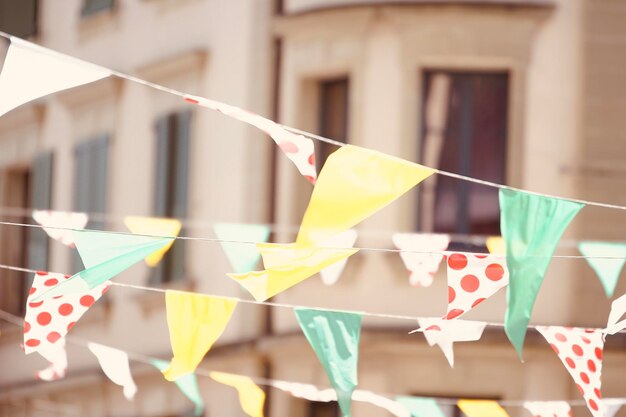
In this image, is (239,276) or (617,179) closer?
(239,276)

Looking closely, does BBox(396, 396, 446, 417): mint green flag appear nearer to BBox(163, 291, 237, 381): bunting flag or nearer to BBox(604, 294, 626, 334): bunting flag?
BBox(163, 291, 237, 381): bunting flag

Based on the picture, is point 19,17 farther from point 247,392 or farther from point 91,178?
point 247,392

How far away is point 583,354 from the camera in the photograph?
1012 cm

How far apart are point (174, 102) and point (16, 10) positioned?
3693 mm

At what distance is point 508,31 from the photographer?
16750 mm

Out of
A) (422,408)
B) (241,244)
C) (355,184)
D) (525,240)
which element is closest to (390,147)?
(241,244)

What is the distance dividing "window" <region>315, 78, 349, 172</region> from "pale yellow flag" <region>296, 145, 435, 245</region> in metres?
8.06

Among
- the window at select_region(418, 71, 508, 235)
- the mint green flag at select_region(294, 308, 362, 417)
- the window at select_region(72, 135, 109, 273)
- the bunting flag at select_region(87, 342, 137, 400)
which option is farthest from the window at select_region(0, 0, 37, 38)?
the mint green flag at select_region(294, 308, 362, 417)

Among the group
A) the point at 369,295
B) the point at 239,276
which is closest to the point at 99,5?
the point at 369,295

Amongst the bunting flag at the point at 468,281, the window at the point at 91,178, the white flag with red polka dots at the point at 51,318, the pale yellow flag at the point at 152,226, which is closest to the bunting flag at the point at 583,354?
the bunting flag at the point at 468,281

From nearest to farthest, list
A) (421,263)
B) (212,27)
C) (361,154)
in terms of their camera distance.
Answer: (361,154)
(421,263)
(212,27)

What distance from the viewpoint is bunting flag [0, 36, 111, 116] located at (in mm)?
9031

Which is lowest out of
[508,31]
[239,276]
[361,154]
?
[239,276]

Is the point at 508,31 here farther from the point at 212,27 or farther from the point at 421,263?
the point at 421,263
